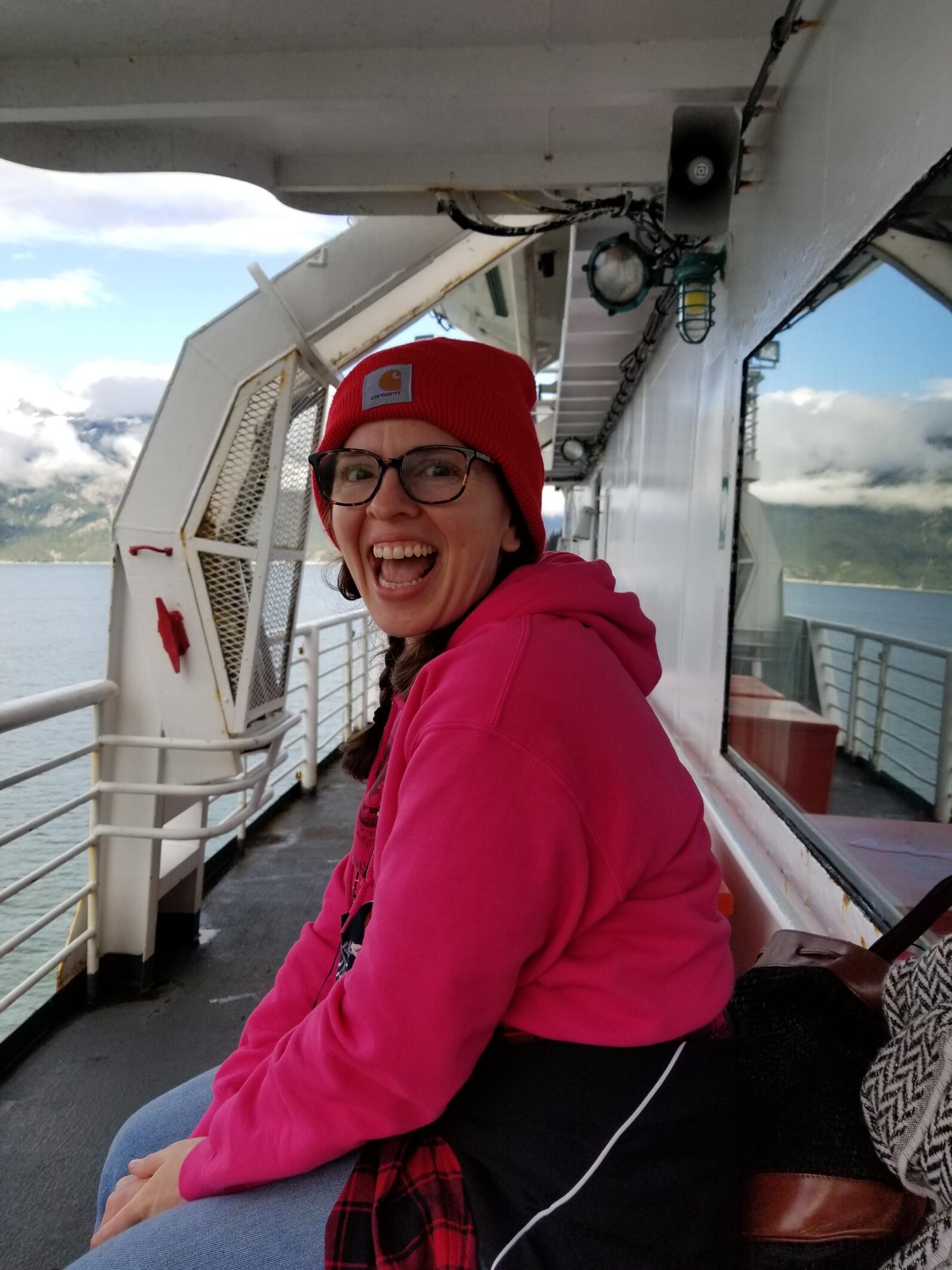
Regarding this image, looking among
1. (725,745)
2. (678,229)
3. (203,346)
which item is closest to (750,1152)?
(725,745)

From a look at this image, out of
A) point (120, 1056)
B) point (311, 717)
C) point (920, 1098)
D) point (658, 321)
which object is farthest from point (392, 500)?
point (311, 717)

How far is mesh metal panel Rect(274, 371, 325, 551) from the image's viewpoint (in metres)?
3.03

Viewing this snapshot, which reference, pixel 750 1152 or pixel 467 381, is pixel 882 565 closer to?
pixel 467 381

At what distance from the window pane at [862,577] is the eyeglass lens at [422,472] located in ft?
2.63

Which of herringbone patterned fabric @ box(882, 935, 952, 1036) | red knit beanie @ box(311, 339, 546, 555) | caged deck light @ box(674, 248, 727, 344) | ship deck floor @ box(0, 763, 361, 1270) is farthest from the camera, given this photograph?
caged deck light @ box(674, 248, 727, 344)

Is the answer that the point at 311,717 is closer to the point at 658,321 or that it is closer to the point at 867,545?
the point at 658,321

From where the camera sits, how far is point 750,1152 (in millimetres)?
850

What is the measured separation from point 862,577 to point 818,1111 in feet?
3.61

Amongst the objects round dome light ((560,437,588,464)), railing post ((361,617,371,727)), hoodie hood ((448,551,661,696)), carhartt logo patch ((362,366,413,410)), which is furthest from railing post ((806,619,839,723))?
round dome light ((560,437,588,464))

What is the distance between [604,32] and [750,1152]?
226 centimetres

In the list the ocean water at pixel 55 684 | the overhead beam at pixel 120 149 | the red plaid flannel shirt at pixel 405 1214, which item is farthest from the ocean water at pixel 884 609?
the overhead beam at pixel 120 149

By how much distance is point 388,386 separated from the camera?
1.12 metres

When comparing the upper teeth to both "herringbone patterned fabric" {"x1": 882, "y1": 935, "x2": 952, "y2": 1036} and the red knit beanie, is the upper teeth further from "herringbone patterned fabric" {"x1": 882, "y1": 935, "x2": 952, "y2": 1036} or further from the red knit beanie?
"herringbone patterned fabric" {"x1": 882, "y1": 935, "x2": 952, "y2": 1036}

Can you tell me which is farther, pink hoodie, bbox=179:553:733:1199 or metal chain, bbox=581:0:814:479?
metal chain, bbox=581:0:814:479
